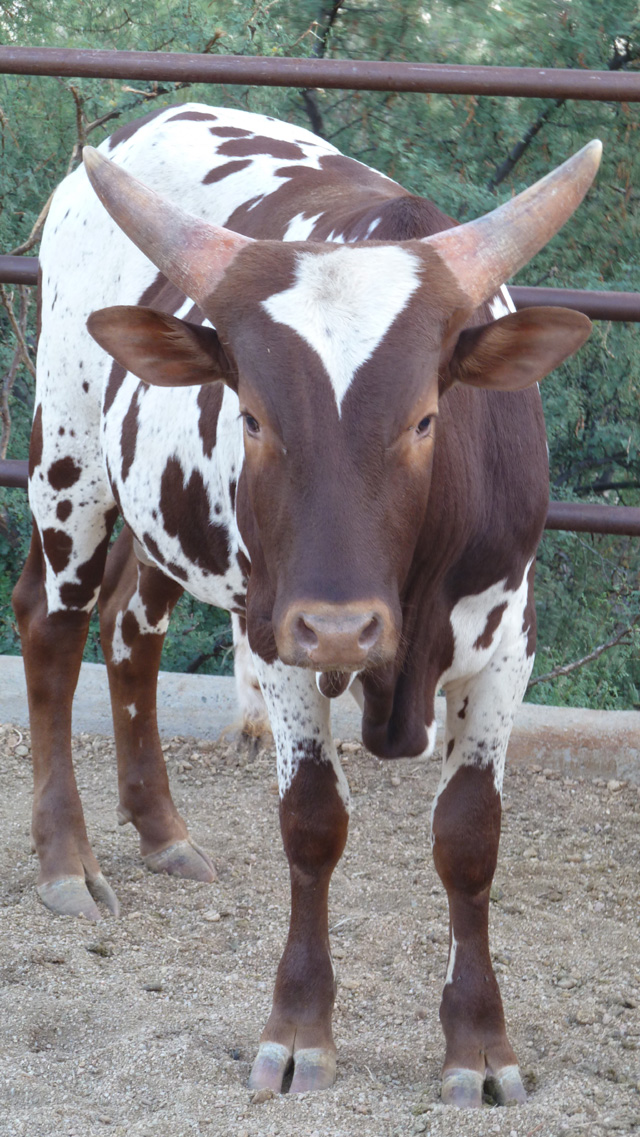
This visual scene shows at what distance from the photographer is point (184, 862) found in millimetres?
3301

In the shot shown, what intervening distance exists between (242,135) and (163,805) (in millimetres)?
1718

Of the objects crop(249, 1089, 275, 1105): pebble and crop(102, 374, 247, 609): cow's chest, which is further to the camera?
crop(102, 374, 247, 609): cow's chest

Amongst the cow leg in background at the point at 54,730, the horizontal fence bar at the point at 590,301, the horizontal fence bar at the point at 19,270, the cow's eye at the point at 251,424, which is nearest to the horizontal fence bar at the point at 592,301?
the horizontal fence bar at the point at 590,301

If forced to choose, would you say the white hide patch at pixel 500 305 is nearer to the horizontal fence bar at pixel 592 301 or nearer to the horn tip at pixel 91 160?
the horn tip at pixel 91 160

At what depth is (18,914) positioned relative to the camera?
9.91ft

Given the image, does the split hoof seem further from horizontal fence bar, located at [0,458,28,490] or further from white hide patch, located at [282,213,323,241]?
horizontal fence bar, located at [0,458,28,490]

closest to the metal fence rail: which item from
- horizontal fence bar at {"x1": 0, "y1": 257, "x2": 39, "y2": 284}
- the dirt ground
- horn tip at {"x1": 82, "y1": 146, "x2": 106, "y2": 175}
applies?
horizontal fence bar at {"x1": 0, "y1": 257, "x2": 39, "y2": 284}

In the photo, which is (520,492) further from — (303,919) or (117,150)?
(117,150)

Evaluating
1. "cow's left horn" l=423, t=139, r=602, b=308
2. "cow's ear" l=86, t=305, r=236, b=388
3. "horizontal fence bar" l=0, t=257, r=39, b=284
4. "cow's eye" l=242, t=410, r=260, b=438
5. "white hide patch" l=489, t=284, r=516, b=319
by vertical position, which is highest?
"cow's left horn" l=423, t=139, r=602, b=308

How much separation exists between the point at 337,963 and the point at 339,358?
1443 millimetres

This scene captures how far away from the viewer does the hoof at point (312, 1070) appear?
7.45ft

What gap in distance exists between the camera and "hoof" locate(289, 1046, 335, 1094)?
227cm

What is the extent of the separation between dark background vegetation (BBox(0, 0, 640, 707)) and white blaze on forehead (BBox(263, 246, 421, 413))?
253cm

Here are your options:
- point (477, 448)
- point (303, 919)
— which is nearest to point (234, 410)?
point (477, 448)
